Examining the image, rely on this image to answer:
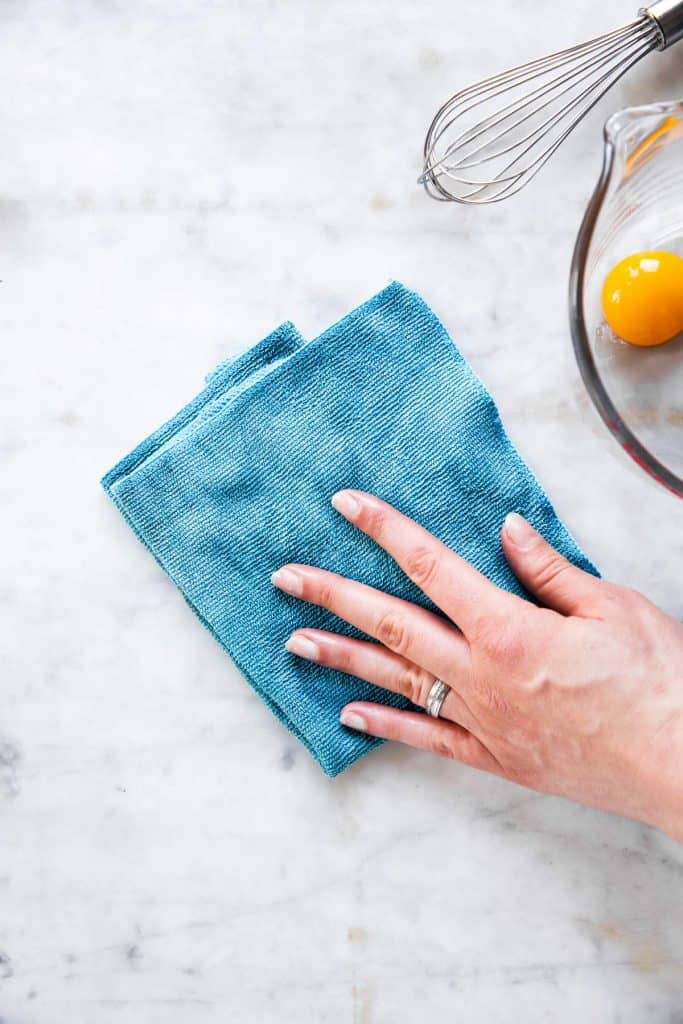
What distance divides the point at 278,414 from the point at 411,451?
0.12 meters

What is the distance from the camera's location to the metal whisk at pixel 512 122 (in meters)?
0.77

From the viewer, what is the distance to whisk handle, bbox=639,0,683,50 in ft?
2.34

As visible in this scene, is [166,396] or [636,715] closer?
[636,715]

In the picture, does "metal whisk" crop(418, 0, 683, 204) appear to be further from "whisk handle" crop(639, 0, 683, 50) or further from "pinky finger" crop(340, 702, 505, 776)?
"pinky finger" crop(340, 702, 505, 776)

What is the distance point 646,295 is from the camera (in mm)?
703

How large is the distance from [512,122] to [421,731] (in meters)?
0.56

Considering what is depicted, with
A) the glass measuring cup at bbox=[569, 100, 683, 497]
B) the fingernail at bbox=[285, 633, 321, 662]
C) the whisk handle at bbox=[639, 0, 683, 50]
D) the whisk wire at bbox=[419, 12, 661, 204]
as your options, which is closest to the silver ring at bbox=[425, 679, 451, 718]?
the fingernail at bbox=[285, 633, 321, 662]

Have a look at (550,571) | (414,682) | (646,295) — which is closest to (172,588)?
(414,682)

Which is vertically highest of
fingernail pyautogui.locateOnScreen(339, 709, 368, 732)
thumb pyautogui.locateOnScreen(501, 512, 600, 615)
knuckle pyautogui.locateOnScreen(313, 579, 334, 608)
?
knuckle pyautogui.locateOnScreen(313, 579, 334, 608)

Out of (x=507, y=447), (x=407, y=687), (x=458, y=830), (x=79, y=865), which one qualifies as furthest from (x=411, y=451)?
(x=79, y=865)

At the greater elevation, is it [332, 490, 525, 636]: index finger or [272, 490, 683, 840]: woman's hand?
[332, 490, 525, 636]: index finger

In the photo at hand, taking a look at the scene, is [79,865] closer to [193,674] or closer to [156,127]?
[193,674]

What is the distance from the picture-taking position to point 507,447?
0.76m

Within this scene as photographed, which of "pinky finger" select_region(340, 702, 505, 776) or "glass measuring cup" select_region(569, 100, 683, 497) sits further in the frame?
"pinky finger" select_region(340, 702, 505, 776)
